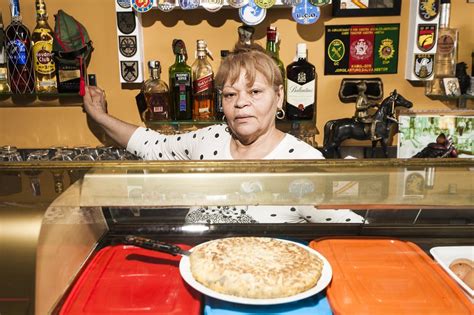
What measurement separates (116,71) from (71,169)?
55.0 inches

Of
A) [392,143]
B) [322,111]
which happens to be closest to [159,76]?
[322,111]

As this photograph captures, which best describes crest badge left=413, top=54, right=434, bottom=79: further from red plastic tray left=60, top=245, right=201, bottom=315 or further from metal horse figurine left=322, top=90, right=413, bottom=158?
red plastic tray left=60, top=245, right=201, bottom=315

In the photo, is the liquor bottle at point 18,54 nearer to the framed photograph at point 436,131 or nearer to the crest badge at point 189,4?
the crest badge at point 189,4

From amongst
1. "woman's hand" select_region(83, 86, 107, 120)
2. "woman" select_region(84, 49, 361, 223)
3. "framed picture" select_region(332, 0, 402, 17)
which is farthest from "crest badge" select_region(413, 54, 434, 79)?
"woman's hand" select_region(83, 86, 107, 120)

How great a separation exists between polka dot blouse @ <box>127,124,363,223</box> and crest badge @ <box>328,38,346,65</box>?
63cm

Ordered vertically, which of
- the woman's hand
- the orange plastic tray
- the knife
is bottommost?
the orange plastic tray

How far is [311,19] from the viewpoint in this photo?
1.98 meters

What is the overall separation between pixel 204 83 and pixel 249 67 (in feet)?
1.61

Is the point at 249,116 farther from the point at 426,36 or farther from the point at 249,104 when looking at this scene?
the point at 426,36

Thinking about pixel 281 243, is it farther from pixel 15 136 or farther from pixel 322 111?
pixel 15 136

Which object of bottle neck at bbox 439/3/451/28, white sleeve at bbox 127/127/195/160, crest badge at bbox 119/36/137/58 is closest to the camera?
white sleeve at bbox 127/127/195/160

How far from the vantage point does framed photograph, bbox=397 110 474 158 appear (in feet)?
6.91

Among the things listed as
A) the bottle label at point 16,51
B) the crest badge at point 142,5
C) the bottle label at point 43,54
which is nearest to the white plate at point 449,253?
the crest badge at point 142,5

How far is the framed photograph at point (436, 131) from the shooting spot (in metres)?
2.11
